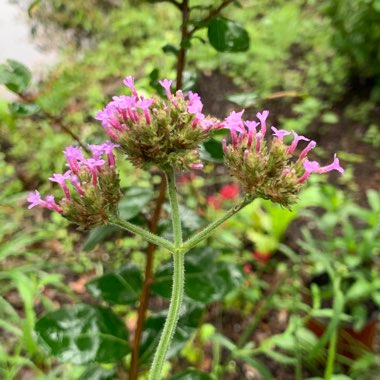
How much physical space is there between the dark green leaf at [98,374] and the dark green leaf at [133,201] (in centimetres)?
38

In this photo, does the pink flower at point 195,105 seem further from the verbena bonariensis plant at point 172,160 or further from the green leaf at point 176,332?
the green leaf at point 176,332

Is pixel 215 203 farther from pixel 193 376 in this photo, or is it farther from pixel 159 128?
pixel 159 128

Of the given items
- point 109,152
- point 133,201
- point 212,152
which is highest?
point 212,152

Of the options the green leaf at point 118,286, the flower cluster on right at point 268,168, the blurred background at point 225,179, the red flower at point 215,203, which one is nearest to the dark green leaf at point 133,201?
the blurred background at point 225,179

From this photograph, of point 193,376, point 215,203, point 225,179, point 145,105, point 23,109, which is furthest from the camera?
point 225,179

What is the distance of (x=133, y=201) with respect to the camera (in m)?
1.23

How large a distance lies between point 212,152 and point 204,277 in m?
0.30

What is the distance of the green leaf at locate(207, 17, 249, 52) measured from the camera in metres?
1.14

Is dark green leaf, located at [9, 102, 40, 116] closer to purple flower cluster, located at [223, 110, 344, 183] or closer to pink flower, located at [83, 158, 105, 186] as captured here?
pink flower, located at [83, 158, 105, 186]

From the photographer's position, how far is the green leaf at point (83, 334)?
1092mm

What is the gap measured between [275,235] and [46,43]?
3.23m

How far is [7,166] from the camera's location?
3254mm

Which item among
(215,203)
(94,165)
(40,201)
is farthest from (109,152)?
(215,203)

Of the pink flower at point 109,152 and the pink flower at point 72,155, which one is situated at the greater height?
the pink flower at point 109,152
